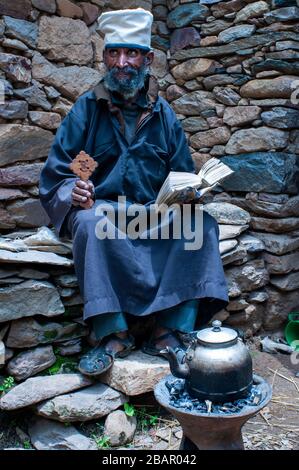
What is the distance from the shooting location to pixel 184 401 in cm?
208

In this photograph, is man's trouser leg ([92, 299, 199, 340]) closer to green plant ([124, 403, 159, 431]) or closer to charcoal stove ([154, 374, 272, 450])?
green plant ([124, 403, 159, 431])

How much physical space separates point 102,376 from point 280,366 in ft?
3.99

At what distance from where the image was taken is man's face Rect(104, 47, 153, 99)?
2.94m

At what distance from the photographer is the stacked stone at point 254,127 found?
3586mm

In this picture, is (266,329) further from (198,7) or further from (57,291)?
(198,7)

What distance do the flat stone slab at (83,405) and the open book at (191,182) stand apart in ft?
3.14

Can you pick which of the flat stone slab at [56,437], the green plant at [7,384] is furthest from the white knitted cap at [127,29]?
the flat stone slab at [56,437]

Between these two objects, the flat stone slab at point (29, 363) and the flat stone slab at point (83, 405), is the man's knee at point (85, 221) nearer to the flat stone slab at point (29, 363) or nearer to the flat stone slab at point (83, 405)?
the flat stone slab at point (29, 363)

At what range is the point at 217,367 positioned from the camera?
2.01 meters

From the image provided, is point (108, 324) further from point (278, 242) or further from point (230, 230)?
point (278, 242)

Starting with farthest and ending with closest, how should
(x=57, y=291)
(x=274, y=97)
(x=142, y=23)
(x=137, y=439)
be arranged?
(x=274, y=97) → (x=142, y=23) → (x=57, y=291) → (x=137, y=439)

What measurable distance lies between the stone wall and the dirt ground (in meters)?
0.85

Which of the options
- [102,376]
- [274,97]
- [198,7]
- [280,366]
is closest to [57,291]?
[102,376]

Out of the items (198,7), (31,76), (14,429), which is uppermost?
(198,7)
